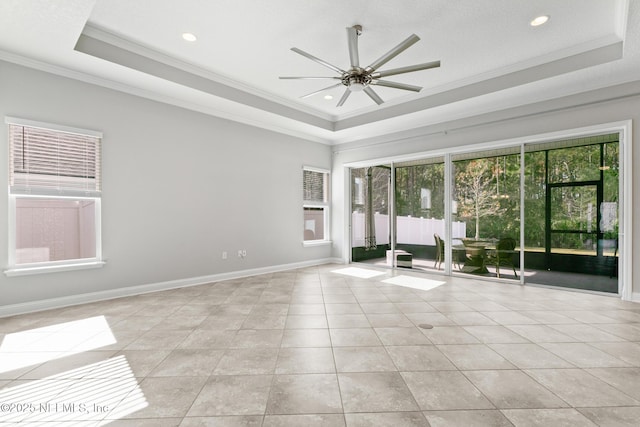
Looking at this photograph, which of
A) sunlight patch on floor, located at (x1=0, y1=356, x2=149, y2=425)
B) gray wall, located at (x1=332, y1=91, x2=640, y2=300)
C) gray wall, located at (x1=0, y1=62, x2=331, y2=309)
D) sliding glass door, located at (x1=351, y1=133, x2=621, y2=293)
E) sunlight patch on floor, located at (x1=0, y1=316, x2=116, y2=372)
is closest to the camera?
sunlight patch on floor, located at (x1=0, y1=356, x2=149, y2=425)

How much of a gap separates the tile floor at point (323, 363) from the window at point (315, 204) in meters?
3.12

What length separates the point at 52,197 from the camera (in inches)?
146

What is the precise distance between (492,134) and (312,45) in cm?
351

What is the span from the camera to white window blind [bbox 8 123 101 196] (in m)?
3.50

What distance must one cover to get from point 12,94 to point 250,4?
9.88 feet

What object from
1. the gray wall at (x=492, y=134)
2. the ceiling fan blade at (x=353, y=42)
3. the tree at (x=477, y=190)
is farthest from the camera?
the tree at (x=477, y=190)

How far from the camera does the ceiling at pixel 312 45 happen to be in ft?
9.79

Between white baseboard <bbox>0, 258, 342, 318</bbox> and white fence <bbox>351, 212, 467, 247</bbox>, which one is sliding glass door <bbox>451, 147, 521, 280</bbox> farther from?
white baseboard <bbox>0, 258, 342, 318</bbox>

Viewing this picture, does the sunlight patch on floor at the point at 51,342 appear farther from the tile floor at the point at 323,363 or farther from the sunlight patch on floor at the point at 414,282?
the sunlight patch on floor at the point at 414,282

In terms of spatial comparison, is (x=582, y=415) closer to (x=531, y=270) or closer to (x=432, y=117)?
(x=531, y=270)

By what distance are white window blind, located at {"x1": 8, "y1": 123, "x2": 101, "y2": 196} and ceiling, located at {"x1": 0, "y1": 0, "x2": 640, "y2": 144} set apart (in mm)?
808

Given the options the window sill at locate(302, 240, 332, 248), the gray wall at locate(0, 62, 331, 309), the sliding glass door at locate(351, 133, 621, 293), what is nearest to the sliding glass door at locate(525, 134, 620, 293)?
the sliding glass door at locate(351, 133, 621, 293)

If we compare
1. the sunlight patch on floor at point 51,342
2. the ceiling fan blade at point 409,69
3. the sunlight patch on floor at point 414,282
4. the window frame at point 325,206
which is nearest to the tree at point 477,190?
the sunlight patch on floor at point 414,282

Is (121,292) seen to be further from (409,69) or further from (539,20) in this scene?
(539,20)
